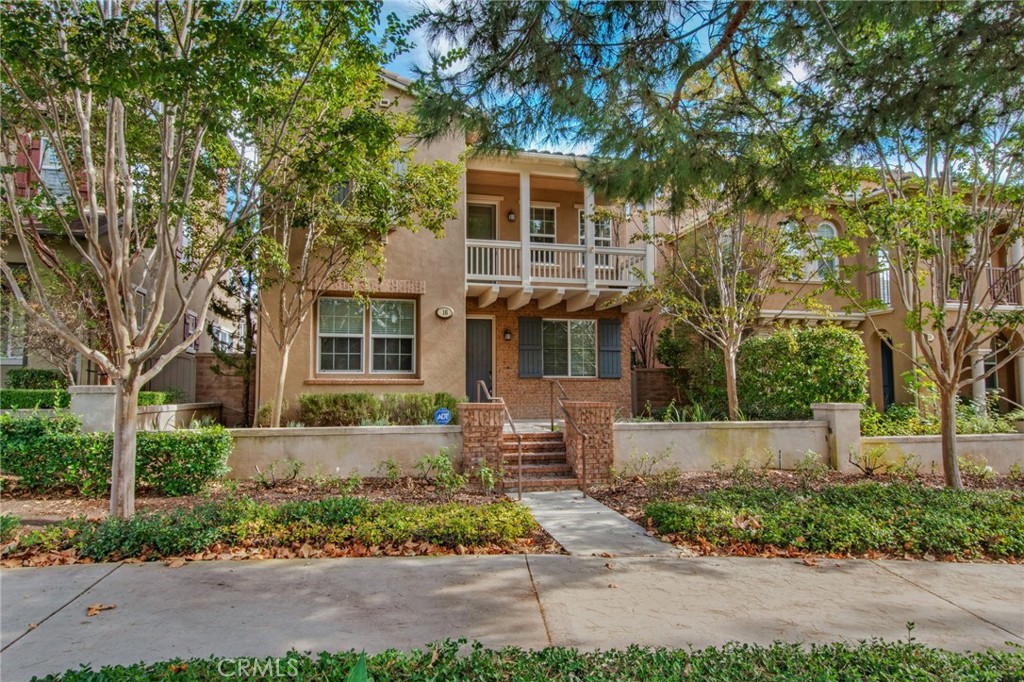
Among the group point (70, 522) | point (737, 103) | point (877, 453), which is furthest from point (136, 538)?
point (877, 453)

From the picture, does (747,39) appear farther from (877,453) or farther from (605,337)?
(605,337)

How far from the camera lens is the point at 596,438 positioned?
884 centimetres

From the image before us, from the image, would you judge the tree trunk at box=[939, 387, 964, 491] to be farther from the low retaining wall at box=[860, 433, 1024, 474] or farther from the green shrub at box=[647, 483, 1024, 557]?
the low retaining wall at box=[860, 433, 1024, 474]

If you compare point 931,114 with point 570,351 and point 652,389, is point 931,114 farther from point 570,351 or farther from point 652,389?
point 652,389

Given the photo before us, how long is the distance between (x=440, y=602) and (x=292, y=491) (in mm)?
4382

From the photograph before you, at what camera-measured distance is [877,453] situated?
952 cm

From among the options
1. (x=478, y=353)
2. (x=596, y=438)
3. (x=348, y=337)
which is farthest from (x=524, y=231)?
(x=596, y=438)

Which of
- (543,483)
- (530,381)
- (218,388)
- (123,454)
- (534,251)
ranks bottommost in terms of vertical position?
(543,483)

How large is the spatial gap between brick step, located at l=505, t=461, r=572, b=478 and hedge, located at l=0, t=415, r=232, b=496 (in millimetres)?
4116

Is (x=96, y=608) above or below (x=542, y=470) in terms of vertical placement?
below

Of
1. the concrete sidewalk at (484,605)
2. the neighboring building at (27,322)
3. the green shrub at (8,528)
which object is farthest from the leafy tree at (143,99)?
the neighboring building at (27,322)

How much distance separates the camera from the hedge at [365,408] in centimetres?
1081

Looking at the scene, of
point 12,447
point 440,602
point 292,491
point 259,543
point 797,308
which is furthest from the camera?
point 797,308

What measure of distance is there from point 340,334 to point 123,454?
6.22 m
